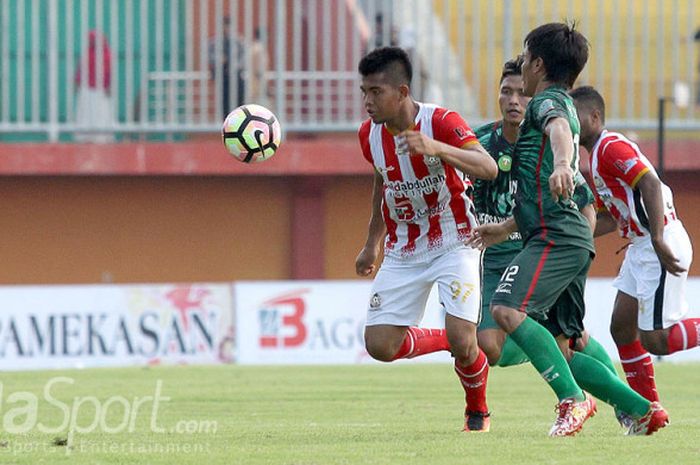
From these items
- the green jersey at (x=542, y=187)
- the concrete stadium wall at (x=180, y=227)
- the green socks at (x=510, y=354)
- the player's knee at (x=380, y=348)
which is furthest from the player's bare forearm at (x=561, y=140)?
the concrete stadium wall at (x=180, y=227)

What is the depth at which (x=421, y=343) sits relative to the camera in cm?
941

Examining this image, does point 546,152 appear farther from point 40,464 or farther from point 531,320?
point 40,464

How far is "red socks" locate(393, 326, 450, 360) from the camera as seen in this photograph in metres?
9.27

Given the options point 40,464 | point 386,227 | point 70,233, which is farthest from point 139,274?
point 40,464

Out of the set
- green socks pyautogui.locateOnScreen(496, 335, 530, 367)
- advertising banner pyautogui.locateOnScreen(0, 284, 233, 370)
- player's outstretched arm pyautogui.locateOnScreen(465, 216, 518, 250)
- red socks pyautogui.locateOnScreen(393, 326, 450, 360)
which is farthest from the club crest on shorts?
advertising banner pyautogui.locateOnScreen(0, 284, 233, 370)

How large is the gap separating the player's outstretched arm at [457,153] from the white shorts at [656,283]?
1.20m

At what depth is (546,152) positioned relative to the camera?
26.5ft

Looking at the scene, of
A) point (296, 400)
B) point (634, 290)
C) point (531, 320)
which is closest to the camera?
point (531, 320)

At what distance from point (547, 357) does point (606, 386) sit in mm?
403

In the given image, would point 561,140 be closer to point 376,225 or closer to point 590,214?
point 590,214

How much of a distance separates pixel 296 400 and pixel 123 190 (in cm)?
1182

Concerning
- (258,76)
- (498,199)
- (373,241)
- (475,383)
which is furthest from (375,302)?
(258,76)

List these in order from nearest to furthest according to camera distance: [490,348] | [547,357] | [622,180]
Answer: [547,357], [622,180], [490,348]

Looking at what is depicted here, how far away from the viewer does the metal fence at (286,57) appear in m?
22.3
